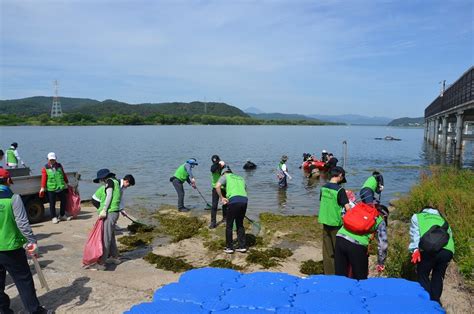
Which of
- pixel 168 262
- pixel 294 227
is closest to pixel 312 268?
pixel 168 262

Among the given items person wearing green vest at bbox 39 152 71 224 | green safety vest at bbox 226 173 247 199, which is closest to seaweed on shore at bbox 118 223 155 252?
person wearing green vest at bbox 39 152 71 224

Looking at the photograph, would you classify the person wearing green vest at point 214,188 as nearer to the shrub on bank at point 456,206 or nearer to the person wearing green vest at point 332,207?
the person wearing green vest at point 332,207

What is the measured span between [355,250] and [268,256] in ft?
Answer: 10.6

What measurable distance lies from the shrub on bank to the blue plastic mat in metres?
3.01

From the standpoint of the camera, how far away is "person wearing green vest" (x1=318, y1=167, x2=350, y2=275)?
635 centimetres

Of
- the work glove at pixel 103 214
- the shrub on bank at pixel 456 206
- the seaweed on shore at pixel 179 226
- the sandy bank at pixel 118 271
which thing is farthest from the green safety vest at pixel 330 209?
the seaweed on shore at pixel 179 226

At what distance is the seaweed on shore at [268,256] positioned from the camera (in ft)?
26.1

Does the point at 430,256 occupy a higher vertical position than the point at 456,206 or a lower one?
higher

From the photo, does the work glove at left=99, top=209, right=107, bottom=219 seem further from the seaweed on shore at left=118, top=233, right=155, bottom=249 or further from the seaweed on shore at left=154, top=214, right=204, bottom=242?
the seaweed on shore at left=154, top=214, right=204, bottom=242

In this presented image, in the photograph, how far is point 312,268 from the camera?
7633 millimetres

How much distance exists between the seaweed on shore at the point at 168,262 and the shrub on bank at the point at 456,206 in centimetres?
411

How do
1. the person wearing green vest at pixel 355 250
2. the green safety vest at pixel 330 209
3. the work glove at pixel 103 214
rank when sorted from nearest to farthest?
the person wearing green vest at pixel 355 250, the green safety vest at pixel 330 209, the work glove at pixel 103 214

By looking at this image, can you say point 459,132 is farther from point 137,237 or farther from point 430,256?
point 430,256

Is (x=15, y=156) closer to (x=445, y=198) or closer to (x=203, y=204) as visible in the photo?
(x=203, y=204)
